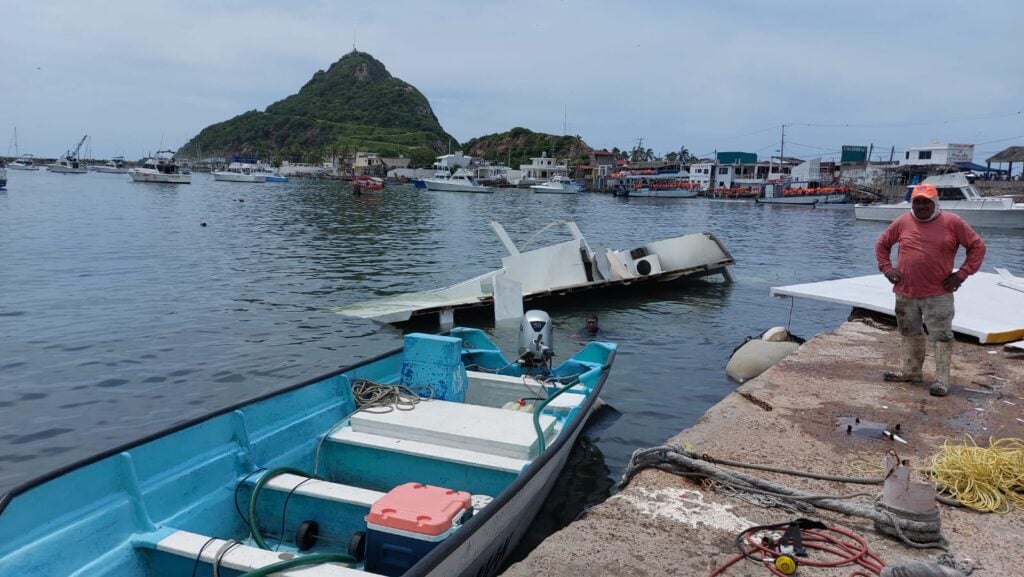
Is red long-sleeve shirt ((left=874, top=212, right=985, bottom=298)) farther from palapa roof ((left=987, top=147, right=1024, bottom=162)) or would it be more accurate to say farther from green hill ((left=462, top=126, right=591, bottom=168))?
green hill ((left=462, top=126, right=591, bottom=168))

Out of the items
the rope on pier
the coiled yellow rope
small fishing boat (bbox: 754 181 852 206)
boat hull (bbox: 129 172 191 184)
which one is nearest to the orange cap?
the coiled yellow rope

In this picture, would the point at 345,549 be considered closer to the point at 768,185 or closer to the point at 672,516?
the point at 672,516

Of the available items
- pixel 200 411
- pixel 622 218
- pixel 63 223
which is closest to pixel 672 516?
pixel 200 411

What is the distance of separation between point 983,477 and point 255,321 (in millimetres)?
14302

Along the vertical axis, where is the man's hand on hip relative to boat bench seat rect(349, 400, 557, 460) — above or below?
above

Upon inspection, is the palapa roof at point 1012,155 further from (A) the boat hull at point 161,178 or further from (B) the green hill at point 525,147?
(A) the boat hull at point 161,178

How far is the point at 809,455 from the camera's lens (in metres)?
5.82

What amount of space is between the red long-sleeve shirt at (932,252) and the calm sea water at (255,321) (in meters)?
3.81

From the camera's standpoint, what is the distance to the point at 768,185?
92.6 meters

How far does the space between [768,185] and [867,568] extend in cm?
9678

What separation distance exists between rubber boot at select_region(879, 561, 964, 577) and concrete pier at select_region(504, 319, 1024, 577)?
38 centimetres

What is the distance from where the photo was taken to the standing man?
7152 mm

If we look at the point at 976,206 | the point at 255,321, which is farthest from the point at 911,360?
the point at 976,206

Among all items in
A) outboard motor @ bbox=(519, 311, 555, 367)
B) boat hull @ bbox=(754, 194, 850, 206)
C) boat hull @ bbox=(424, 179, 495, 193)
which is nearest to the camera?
outboard motor @ bbox=(519, 311, 555, 367)
